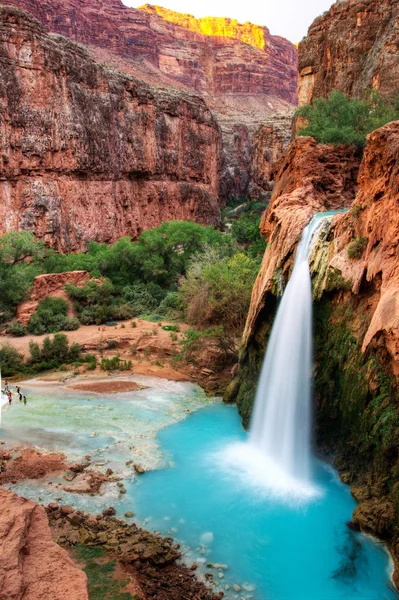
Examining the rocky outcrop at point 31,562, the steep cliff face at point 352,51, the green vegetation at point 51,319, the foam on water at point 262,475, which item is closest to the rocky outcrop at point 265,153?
the steep cliff face at point 352,51

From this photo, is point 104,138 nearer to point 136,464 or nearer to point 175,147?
point 175,147

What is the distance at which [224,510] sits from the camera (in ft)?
32.0

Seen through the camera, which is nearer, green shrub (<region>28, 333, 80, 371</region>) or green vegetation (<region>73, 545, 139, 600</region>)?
green vegetation (<region>73, 545, 139, 600</region>)

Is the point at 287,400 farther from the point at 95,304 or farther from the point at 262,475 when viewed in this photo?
the point at 95,304

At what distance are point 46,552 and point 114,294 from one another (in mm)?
25123

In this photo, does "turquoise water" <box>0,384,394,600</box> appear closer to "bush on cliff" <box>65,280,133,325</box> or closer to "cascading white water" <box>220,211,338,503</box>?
"cascading white water" <box>220,211,338,503</box>

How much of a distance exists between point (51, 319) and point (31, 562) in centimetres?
2043

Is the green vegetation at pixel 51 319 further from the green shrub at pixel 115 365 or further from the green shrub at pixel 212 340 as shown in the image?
the green shrub at pixel 212 340

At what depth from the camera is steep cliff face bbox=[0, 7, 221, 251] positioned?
31.8 metres

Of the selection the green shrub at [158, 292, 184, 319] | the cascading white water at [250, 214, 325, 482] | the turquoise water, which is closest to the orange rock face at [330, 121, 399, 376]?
Answer: the cascading white water at [250, 214, 325, 482]

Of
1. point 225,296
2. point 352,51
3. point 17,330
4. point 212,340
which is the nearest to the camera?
point 212,340

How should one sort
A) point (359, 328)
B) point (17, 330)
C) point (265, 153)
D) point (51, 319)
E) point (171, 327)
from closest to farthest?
point (359, 328), point (17, 330), point (171, 327), point (51, 319), point (265, 153)

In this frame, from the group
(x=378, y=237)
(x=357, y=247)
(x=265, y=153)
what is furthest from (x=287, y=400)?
(x=265, y=153)

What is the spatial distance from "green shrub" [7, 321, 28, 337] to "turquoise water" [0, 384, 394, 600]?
29.0 ft
